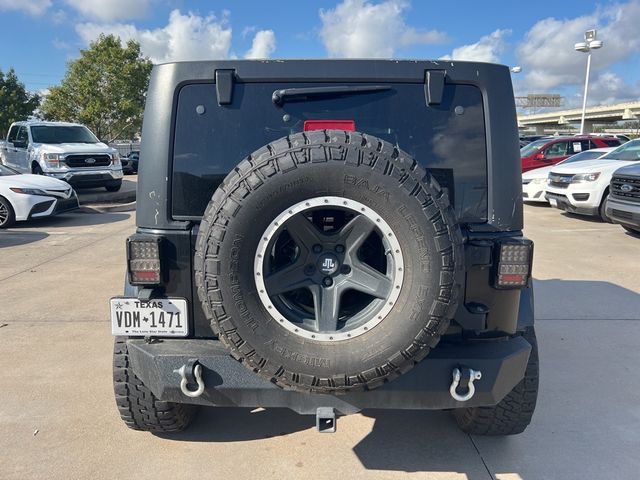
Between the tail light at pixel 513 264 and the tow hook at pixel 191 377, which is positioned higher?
the tail light at pixel 513 264

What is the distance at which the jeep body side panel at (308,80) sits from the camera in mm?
2234

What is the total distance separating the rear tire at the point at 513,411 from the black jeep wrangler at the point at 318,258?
302 millimetres

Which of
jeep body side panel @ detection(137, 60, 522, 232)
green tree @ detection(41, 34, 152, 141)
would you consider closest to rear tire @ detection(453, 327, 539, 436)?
jeep body side panel @ detection(137, 60, 522, 232)

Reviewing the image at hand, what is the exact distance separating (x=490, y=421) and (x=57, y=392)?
2702 millimetres

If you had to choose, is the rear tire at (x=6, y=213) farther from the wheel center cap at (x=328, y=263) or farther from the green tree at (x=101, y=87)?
the green tree at (x=101, y=87)

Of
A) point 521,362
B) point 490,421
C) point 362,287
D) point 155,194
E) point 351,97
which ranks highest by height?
point 351,97

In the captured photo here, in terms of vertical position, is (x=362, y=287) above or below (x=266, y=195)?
below

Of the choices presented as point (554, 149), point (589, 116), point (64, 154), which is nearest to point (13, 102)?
point (64, 154)

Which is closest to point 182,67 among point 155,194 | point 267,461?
point 155,194

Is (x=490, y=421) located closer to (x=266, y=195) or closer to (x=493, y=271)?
(x=493, y=271)

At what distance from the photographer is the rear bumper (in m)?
2.13

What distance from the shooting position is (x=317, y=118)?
7.42ft

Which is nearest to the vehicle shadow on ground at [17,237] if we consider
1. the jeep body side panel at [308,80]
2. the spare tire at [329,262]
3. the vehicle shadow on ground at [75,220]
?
the vehicle shadow on ground at [75,220]

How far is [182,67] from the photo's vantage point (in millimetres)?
2238
